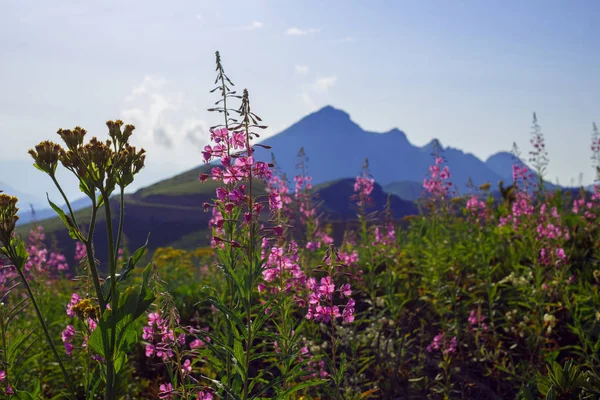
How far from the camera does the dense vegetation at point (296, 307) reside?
230cm

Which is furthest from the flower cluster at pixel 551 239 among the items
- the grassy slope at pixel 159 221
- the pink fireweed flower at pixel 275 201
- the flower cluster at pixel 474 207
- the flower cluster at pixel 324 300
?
the grassy slope at pixel 159 221

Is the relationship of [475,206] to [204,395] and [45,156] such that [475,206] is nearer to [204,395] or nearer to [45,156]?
[204,395]

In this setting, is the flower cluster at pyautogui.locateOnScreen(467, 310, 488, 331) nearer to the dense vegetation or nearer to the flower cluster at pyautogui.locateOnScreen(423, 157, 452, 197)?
the dense vegetation

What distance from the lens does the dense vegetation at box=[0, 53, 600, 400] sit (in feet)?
7.56

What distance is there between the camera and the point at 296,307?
217 inches

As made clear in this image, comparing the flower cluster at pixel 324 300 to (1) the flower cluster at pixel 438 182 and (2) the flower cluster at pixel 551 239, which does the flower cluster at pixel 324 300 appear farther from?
(1) the flower cluster at pixel 438 182

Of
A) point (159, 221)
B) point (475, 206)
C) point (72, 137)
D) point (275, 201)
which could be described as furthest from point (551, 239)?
point (159, 221)

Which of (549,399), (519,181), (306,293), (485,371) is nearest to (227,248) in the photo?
(549,399)

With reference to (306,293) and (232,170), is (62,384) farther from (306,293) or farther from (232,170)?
(232,170)

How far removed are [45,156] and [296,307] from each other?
3716mm

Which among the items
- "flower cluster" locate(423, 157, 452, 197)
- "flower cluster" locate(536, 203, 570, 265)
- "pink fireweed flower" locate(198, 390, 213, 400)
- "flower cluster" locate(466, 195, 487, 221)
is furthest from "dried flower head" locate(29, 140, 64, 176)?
"flower cluster" locate(466, 195, 487, 221)

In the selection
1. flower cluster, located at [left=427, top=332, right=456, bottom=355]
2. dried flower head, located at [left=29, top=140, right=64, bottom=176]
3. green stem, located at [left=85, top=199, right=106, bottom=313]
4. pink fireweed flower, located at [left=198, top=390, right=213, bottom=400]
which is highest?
dried flower head, located at [left=29, top=140, right=64, bottom=176]

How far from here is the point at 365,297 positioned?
6688 millimetres

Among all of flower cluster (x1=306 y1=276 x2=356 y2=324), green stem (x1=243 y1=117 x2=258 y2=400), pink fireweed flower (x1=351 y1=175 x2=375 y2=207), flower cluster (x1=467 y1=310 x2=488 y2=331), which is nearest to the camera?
green stem (x1=243 y1=117 x2=258 y2=400)
